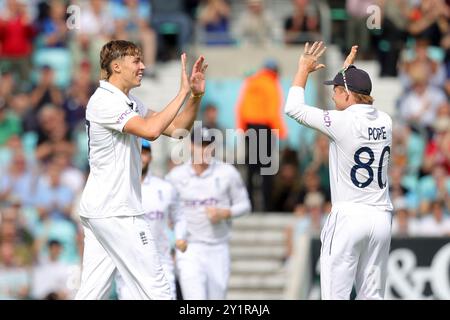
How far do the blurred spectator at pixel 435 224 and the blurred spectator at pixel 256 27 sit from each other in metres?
→ 4.77

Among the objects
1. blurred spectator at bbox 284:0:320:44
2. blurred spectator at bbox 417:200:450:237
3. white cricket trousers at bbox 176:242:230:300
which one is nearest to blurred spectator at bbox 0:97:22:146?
blurred spectator at bbox 284:0:320:44

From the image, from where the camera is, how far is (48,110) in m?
20.8

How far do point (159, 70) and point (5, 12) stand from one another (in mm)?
2807

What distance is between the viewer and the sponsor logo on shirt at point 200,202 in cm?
1444

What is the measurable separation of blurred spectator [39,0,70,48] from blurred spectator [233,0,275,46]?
294cm

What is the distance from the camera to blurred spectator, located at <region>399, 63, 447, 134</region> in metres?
20.3

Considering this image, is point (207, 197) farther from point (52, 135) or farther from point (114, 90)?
point (52, 135)

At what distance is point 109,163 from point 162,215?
116 inches

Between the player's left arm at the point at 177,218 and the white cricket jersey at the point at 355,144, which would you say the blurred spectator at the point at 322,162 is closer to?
the player's left arm at the point at 177,218

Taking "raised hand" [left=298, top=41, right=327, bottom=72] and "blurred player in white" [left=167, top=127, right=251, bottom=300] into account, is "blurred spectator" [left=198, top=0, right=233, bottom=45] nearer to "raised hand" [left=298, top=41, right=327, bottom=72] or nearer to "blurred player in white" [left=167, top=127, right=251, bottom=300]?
"blurred player in white" [left=167, top=127, right=251, bottom=300]

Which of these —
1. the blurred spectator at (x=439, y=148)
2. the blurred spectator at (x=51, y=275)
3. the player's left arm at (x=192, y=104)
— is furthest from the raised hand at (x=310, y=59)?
the blurred spectator at (x=439, y=148)

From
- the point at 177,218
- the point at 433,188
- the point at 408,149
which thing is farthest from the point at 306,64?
the point at 408,149
